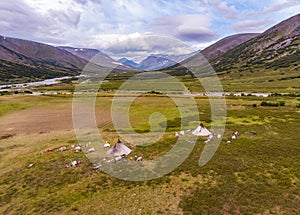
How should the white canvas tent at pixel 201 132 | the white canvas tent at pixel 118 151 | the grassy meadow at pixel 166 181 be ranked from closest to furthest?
the grassy meadow at pixel 166 181
the white canvas tent at pixel 118 151
the white canvas tent at pixel 201 132

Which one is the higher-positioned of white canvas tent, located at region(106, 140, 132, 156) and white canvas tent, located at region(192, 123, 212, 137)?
white canvas tent, located at region(192, 123, 212, 137)

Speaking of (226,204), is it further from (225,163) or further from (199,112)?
(199,112)

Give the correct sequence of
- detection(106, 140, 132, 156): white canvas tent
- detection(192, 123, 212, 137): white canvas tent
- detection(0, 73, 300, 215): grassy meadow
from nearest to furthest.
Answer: detection(0, 73, 300, 215): grassy meadow → detection(106, 140, 132, 156): white canvas tent → detection(192, 123, 212, 137): white canvas tent

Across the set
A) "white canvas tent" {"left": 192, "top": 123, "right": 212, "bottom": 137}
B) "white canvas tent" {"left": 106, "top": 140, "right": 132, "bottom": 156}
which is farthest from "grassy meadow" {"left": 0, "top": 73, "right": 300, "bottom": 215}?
"white canvas tent" {"left": 192, "top": 123, "right": 212, "bottom": 137}

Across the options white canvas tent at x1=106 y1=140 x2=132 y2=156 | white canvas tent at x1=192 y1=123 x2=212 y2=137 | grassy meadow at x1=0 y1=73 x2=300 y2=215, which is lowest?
grassy meadow at x1=0 y1=73 x2=300 y2=215

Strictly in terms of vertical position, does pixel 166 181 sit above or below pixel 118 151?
below

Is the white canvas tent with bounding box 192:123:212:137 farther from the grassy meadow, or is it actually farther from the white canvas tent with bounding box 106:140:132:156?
the white canvas tent with bounding box 106:140:132:156

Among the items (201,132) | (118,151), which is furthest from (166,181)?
(201,132)

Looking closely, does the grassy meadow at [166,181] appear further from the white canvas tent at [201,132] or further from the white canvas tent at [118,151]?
the white canvas tent at [201,132]

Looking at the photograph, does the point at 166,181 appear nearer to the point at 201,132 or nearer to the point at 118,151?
the point at 118,151

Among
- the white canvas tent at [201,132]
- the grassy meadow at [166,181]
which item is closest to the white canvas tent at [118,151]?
the grassy meadow at [166,181]

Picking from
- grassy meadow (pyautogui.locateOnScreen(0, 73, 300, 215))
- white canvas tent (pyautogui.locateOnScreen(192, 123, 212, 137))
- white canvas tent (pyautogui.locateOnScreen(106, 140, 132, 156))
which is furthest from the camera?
white canvas tent (pyautogui.locateOnScreen(192, 123, 212, 137))

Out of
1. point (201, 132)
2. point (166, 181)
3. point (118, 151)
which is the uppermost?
point (201, 132)
